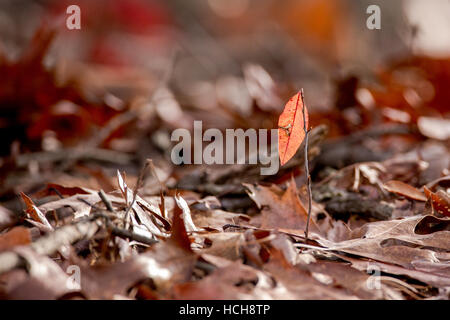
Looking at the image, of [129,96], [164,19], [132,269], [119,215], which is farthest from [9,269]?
[164,19]

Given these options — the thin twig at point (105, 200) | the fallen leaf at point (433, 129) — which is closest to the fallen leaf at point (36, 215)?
the thin twig at point (105, 200)

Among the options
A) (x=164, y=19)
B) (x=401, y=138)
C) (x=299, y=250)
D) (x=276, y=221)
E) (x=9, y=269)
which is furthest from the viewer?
(x=164, y=19)

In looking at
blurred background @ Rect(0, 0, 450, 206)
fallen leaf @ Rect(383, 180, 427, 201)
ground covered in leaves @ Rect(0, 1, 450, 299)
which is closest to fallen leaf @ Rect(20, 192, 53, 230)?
ground covered in leaves @ Rect(0, 1, 450, 299)

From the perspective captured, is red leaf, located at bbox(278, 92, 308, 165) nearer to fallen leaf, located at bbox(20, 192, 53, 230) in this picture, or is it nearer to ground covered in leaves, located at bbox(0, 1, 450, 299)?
ground covered in leaves, located at bbox(0, 1, 450, 299)

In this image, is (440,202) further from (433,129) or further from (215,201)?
(433,129)

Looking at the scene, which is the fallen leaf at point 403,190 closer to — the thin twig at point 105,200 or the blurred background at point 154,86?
the blurred background at point 154,86

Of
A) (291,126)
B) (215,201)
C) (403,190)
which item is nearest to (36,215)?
(215,201)

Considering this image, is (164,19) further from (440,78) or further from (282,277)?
(282,277)
